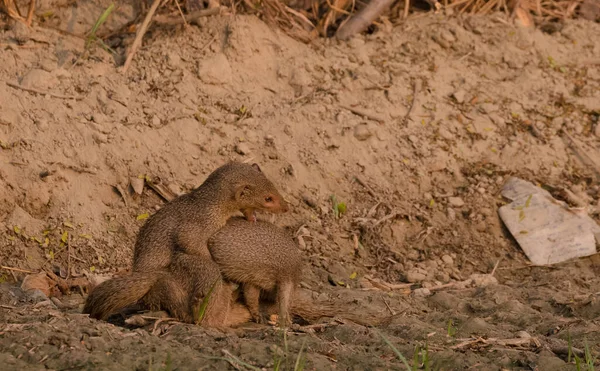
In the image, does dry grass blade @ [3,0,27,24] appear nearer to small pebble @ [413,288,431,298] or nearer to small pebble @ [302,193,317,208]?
small pebble @ [302,193,317,208]

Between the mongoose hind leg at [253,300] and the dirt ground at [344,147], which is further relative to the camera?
the dirt ground at [344,147]

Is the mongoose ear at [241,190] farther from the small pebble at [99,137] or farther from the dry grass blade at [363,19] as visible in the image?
the dry grass blade at [363,19]

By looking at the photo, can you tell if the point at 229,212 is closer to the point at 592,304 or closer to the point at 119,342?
the point at 119,342

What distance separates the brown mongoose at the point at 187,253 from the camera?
16.1 feet

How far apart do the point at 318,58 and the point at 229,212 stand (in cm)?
311

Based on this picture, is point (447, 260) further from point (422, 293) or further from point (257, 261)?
point (257, 261)

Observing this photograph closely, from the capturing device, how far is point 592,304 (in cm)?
604

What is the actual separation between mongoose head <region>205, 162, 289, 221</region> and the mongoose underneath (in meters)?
0.17

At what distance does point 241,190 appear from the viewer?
547cm

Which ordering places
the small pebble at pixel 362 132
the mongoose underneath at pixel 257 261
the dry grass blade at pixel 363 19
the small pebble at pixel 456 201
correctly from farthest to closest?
the dry grass blade at pixel 363 19
the small pebble at pixel 362 132
the small pebble at pixel 456 201
the mongoose underneath at pixel 257 261

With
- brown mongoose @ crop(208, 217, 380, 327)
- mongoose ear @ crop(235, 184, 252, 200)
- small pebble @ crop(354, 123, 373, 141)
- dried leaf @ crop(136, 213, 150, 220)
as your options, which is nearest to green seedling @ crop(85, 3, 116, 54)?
dried leaf @ crop(136, 213, 150, 220)

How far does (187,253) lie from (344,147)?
9.31 feet

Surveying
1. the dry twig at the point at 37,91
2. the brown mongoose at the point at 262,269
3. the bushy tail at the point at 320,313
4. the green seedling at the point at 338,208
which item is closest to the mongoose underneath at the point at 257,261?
the brown mongoose at the point at 262,269

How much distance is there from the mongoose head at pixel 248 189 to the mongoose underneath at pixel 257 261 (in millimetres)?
167
